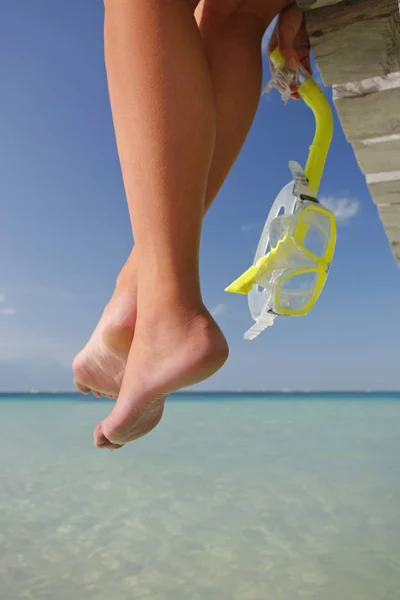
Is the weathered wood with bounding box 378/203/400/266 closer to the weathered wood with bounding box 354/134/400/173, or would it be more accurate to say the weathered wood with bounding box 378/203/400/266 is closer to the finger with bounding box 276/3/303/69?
Answer: the weathered wood with bounding box 354/134/400/173

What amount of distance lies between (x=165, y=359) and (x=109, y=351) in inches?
7.5

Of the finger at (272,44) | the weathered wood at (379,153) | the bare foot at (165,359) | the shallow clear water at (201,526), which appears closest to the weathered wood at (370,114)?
the weathered wood at (379,153)

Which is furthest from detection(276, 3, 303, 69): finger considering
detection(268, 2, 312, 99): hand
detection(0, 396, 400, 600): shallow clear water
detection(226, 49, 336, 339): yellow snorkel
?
detection(0, 396, 400, 600): shallow clear water

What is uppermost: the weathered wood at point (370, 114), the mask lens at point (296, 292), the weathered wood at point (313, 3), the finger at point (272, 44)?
the weathered wood at point (313, 3)

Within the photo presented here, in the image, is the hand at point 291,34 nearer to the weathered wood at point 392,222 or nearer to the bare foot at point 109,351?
the weathered wood at point 392,222

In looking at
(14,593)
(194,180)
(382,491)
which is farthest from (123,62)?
(382,491)

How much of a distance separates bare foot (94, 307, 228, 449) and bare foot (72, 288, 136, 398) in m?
0.06

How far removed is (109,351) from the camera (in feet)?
2.39

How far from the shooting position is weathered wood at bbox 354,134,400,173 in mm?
906

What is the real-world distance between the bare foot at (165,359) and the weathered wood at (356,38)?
0.50 m

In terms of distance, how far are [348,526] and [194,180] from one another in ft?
8.52

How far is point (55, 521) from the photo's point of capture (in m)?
2.77

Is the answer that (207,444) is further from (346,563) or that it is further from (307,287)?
(307,287)

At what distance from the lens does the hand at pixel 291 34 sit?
82cm
